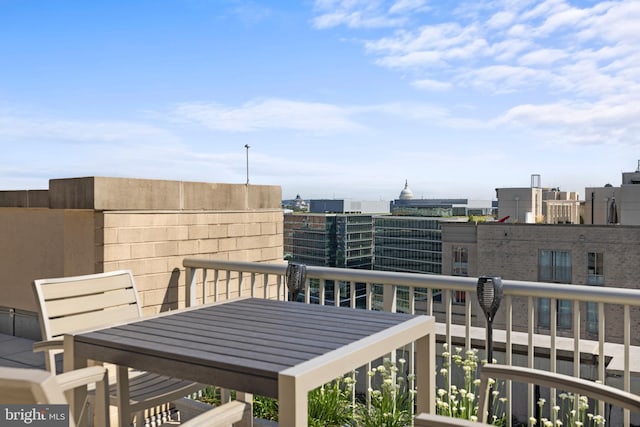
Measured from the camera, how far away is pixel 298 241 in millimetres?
57438

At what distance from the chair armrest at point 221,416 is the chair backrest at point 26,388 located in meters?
0.49

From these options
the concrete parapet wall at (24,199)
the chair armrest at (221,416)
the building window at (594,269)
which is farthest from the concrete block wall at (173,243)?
the building window at (594,269)

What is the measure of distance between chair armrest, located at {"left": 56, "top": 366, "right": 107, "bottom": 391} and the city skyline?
1952 millimetres

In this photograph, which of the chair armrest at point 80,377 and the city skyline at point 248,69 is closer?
the chair armrest at point 80,377

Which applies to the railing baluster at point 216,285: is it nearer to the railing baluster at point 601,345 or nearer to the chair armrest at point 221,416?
the chair armrest at point 221,416

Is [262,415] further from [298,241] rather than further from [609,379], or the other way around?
[298,241]

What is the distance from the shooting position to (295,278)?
3.60 m

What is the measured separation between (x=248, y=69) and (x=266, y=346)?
1107cm

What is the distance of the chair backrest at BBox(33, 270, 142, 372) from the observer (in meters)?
2.70

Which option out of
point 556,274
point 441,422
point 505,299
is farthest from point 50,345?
point 556,274

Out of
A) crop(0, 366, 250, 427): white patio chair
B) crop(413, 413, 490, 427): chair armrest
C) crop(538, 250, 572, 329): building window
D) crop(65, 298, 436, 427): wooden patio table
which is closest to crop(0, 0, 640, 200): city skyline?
crop(65, 298, 436, 427): wooden patio table

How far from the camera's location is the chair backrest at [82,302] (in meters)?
2.70

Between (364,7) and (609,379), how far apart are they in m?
7.03

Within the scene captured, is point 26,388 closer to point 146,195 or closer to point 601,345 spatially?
point 601,345
